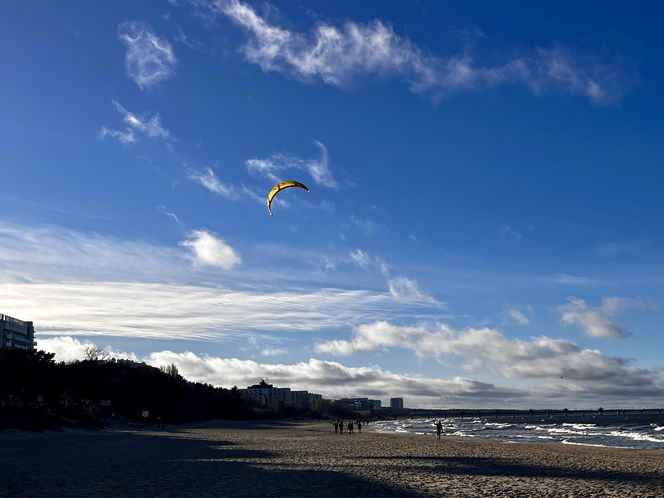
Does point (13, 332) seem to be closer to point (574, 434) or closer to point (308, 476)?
point (574, 434)

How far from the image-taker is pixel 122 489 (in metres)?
18.2

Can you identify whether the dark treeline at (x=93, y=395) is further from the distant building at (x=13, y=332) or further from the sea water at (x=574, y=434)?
the distant building at (x=13, y=332)

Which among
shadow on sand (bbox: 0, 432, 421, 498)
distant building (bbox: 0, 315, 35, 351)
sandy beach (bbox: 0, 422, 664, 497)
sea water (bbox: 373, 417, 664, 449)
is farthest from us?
distant building (bbox: 0, 315, 35, 351)

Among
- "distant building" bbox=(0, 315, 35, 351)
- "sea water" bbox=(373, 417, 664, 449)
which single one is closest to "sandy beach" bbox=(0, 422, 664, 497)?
"sea water" bbox=(373, 417, 664, 449)

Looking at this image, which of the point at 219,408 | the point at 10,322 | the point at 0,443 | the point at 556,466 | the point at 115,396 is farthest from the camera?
the point at 10,322

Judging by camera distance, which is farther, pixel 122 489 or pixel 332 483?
pixel 332 483

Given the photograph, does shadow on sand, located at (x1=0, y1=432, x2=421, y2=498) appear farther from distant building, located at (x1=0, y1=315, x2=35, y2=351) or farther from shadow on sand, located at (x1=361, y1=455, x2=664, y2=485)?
distant building, located at (x1=0, y1=315, x2=35, y2=351)

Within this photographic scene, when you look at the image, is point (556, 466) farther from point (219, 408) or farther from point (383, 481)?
point (219, 408)

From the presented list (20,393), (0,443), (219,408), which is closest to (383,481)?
(0,443)

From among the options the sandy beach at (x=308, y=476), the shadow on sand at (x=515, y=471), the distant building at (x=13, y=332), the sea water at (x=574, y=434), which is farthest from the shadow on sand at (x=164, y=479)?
the distant building at (x=13, y=332)

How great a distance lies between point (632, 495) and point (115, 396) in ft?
337

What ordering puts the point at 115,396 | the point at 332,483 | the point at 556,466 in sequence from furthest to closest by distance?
the point at 115,396 < the point at 556,466 < the point at 332,483

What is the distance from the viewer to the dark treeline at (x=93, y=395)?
5912 cm

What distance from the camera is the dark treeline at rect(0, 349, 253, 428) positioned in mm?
59125
